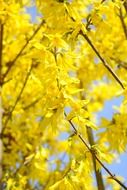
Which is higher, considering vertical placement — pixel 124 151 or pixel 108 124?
pixel 108 124

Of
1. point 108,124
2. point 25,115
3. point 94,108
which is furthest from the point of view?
point 94,108

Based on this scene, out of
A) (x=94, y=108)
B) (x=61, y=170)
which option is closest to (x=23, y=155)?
(x=61, y=170)

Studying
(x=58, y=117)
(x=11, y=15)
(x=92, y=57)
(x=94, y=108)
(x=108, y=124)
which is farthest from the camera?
(x=94, y=108)

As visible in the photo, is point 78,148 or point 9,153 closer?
point 78,148

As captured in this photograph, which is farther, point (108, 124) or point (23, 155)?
point (23, 155)

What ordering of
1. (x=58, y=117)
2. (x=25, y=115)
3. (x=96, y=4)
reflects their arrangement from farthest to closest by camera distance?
(x=25, y=115) < (x=96, y=4) < (x=58, y=117)

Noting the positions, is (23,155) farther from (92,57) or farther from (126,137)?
(126,137)

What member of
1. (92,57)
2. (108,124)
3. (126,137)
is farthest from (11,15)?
(126,137)

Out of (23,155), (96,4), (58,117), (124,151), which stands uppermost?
(23,155)

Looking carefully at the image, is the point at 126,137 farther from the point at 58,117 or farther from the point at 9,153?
the point at 9,153
